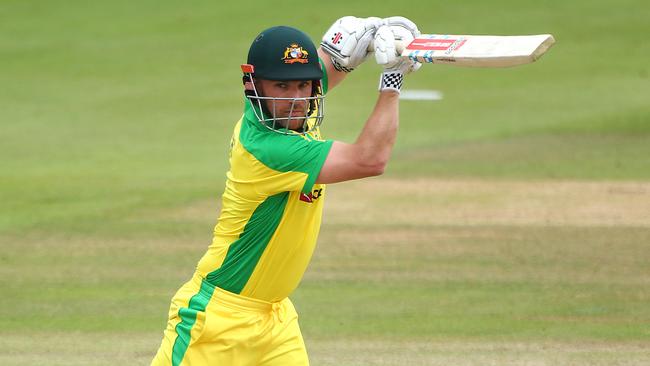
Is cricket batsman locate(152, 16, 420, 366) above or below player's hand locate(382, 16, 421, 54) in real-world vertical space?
below

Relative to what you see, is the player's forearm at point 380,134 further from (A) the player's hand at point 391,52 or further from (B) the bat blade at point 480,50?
(B) the bat blade at point 480,50

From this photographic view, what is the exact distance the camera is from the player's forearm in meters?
5.35

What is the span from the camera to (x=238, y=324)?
18.7 ft

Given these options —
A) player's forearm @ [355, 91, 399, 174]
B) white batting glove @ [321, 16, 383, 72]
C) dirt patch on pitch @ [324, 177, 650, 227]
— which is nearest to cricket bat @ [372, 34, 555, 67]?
player's forearm @ [355, 91, 399, 174]

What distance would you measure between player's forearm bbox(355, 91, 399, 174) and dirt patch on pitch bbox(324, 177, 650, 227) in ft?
26.5

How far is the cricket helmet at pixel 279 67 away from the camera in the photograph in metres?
5.55

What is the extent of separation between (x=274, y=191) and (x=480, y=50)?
3.73 feet

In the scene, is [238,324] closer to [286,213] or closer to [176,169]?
[286,213]

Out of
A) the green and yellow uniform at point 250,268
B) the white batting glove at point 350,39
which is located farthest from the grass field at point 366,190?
the white batting glove at point 350,39

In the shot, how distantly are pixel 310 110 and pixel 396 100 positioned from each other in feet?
1.81

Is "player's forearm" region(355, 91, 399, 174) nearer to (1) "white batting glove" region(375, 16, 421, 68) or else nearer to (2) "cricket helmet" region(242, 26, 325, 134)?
(1) "white batting glove" region(375, 16, 421, 68)

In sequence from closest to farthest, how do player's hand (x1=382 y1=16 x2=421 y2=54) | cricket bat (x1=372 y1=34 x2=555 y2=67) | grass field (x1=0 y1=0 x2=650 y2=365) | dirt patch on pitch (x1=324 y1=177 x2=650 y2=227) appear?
cricket bat (x1=372 y1=34 x2=555 y2=67), player's hand (x1=382 y1=16 x2=421 y2=54), grass field (x1=0 y1=0 x2=650 y2=365), dirt patch on pitch (x1=324 y1=177 x2=650 y2=227)

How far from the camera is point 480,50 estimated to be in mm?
5184

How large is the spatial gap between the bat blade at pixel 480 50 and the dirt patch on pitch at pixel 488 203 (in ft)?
26.6
